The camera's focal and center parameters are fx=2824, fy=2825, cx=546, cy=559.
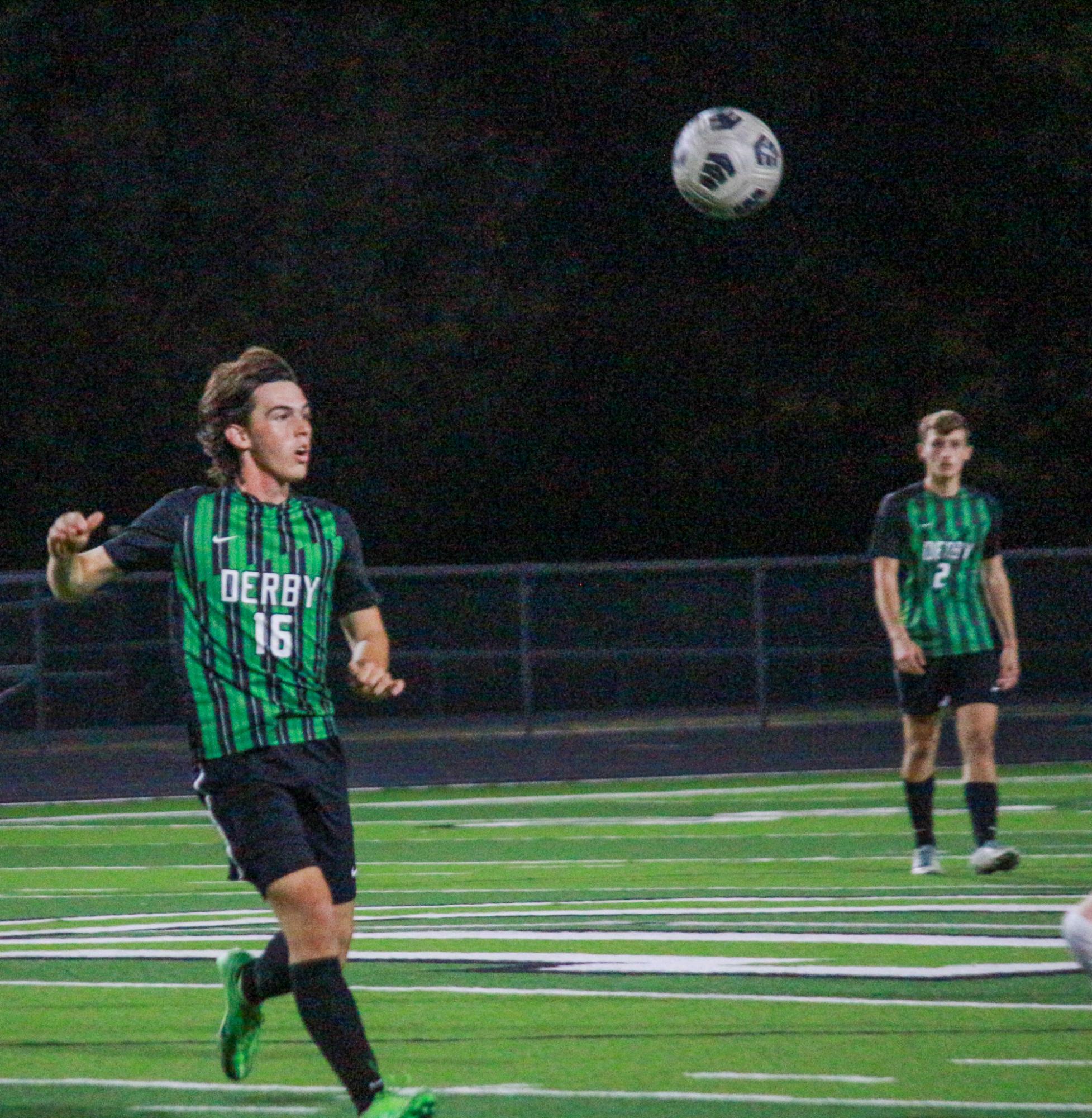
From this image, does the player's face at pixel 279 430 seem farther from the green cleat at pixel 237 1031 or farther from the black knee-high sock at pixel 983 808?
the black knee-high sock at pixel 983 808

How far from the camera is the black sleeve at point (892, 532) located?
13508 millimetres

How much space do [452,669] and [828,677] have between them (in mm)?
3597

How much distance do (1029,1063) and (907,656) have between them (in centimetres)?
596

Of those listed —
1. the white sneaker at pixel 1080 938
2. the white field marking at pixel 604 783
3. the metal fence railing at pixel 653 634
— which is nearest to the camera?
the white sneaker at pixel 1080 938

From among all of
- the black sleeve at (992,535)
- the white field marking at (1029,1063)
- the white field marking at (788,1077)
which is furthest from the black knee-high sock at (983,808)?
the white field marking at (788,1077)

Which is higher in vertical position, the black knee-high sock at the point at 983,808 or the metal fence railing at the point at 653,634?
the black knee-high sock at the point at 983,808

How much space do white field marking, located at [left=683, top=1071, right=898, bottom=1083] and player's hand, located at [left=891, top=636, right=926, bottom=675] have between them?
5.99 metres

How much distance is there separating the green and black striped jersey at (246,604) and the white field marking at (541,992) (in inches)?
90.0

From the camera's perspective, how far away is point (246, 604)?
6945 mm

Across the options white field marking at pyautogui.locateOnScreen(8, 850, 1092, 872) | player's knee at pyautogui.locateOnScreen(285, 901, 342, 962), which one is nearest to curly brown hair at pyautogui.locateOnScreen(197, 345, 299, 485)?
player's knee at pyautogui.locateOnScreen(285, 901, 342, 962)

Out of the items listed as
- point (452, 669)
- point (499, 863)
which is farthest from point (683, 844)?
point (452, 669)

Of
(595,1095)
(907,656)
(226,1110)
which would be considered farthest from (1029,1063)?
(907,656)

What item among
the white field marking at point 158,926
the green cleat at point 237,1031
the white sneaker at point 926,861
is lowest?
the white sneaker at point 926,861

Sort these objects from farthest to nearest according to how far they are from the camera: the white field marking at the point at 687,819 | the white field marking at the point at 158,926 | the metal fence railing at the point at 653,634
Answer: the metal fence railing at the point at 653,634 → the white field marking at the point at 687,819 → the white field marking at the point at 158,926
